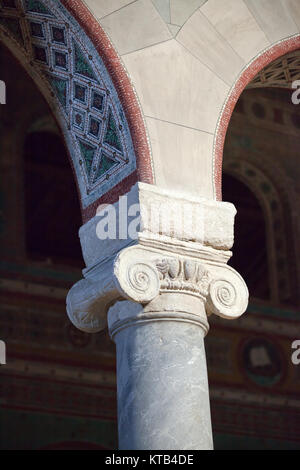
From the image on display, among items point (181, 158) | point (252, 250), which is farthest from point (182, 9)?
point (252, 250)

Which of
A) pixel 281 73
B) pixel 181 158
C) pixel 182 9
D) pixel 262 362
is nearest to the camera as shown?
pixel 181 158

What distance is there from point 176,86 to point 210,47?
38 centimetres

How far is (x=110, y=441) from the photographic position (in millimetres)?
9266

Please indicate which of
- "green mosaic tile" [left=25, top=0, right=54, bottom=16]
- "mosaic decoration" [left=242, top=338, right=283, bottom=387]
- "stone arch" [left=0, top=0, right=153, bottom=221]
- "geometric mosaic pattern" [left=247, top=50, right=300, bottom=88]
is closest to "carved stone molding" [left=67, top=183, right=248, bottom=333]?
"stone arch" [left=0, top=0, right=153, bottom=221]

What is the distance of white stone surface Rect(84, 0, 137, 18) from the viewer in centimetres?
530

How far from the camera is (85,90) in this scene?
5.45m

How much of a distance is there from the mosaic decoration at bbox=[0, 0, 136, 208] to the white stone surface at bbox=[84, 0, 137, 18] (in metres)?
0.13

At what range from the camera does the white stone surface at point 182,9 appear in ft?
18.0

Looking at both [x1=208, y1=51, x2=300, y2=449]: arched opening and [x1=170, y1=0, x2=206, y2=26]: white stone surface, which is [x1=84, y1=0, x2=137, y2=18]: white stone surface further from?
[x1=208, y1=51, x2=300, y2=449]: arched opening

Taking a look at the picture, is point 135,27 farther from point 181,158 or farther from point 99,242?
point 99,242

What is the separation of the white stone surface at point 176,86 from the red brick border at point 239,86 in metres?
0.05

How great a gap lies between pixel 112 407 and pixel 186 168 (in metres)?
4.84

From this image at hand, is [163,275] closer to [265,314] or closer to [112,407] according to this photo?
[112,407]

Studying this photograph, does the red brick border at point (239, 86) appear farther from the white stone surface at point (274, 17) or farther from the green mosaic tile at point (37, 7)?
the green mosaic tile at point (37, 7)
